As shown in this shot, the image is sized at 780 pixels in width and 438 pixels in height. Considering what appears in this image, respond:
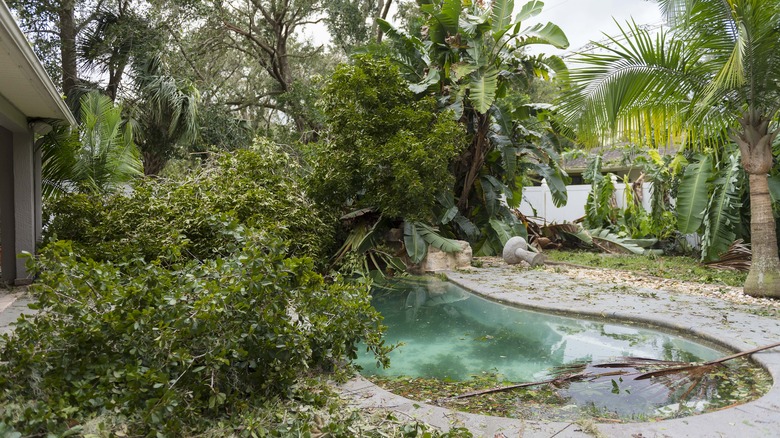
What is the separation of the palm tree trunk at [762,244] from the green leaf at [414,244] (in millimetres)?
4695

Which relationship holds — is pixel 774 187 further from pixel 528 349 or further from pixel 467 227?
pixel 528 349

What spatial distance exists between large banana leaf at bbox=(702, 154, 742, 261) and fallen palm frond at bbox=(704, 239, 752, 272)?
0.31 metres

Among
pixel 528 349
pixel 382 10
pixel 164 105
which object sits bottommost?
pixel 528 349

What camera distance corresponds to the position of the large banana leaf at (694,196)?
9.12 metres

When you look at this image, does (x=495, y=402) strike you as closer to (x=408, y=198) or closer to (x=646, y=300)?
(x=646, y=300)

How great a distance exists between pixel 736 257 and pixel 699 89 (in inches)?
151

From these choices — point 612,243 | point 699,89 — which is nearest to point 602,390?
point 699,89

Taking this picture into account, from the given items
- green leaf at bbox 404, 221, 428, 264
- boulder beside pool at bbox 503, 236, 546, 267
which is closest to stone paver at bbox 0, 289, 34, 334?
green leaf at bbox 404, 221, 428, 264

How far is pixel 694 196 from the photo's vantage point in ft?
30.2

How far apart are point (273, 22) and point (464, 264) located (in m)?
12.0

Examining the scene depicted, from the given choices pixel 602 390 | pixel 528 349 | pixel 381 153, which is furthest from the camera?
pixel 381 153

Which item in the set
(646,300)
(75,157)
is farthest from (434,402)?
(75,157)

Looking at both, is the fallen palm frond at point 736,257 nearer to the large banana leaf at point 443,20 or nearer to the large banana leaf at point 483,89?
the large banana leaf at point 483,89

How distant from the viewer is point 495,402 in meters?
3.58
